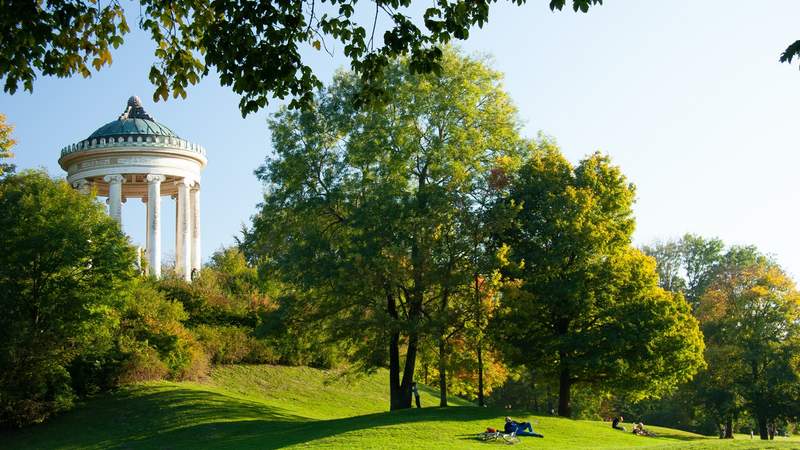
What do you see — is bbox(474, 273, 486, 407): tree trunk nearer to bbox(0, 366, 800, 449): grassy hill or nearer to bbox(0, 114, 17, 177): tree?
bbox(0, 366, 800, 449): grassy hill

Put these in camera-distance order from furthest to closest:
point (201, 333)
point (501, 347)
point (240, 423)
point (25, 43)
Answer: point (201, 333), point (501, 347), point (240, 423), point (25, 43)

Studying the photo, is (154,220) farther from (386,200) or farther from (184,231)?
(386,200)

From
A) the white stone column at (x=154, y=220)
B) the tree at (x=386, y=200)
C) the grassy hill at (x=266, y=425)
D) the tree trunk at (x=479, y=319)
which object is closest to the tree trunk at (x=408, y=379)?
the tree at (x=386, y=200)

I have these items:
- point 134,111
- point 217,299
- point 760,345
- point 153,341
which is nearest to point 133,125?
point 134,111

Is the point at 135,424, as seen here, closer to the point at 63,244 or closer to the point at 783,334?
the point at 63,244

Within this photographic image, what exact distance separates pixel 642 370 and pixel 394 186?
1227cm

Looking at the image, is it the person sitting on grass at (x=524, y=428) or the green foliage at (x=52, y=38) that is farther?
the person sitting on grass at (x=524, y=428)

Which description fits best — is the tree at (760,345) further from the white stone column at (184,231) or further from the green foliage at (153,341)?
the white stone column at (184,231)

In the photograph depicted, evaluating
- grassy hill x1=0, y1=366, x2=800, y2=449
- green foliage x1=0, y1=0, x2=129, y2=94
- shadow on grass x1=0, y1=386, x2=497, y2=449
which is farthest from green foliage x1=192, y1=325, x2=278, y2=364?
green foliage x1=0, y1=0, x2=129, y2=94

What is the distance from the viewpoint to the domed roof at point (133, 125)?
53.6 m

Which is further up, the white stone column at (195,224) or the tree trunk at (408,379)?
the white stone column at (195,224)

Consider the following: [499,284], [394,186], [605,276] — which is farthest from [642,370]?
[394,186]

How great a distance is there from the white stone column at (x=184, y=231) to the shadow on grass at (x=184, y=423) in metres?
18.3

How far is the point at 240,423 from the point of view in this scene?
32.5 m
